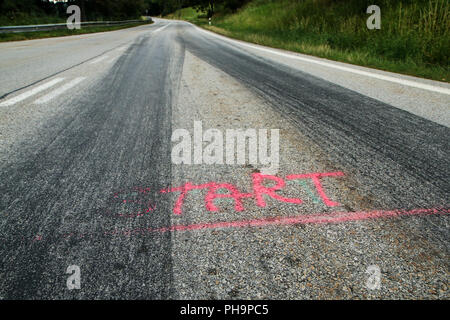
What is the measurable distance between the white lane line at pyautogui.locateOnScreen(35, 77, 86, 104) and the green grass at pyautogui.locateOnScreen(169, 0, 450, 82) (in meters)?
5.71

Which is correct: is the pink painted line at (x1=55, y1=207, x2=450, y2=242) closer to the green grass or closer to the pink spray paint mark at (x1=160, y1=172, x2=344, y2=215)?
the pink spray paint mark at (x1=160, y1=172, x2=344, y2=215)

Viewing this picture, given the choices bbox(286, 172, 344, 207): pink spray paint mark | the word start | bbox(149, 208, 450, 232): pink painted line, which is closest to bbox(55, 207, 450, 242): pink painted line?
bbox(149, 208, 450, 232): pink painted line

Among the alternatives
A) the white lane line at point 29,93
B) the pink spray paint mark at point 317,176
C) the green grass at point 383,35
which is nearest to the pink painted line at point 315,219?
the pink spray paint mark at point 317,176

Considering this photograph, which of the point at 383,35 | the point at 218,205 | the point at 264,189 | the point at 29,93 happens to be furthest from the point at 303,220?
the point at 383,35

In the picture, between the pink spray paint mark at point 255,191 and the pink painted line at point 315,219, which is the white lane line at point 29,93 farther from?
the pink painted line at point 315,219

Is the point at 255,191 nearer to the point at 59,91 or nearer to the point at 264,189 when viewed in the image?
the point at 264,189

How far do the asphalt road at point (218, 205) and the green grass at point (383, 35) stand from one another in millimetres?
3194

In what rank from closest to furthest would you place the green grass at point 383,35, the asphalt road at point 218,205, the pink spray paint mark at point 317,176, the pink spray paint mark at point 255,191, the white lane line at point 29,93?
the asphalt road at point 218,205 < the pink spray paint mark at point 255,191 < the pink spray paint mark at point 317,176 < the white lane line at point 29,93 < the green grass at point 383,35

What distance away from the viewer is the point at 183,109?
295 centimetres

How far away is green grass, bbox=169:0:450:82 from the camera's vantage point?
5.48 m

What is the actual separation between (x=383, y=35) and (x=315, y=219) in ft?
26.5

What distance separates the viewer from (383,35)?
7285 mm

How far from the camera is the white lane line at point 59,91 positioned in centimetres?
327

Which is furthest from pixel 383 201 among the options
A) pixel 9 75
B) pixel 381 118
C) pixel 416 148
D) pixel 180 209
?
pixel 9 75
